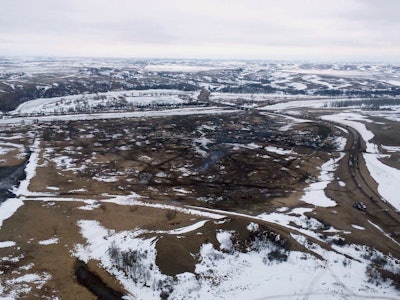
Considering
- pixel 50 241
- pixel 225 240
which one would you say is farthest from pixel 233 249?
pixel 50 241

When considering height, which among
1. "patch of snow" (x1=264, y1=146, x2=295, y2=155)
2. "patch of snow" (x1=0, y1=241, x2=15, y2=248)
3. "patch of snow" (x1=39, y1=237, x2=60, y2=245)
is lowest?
"patch of snow" (x1=264, y1=146, x2=295, y2=155)

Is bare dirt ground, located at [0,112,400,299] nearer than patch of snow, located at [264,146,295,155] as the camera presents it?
Yes

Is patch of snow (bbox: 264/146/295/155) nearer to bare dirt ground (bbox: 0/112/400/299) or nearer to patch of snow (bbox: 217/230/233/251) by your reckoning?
bare dirt ground (bbox: 0/112/400/299)

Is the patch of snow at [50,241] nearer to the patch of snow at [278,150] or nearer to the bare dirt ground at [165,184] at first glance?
the bare dirt ground at [165,184]

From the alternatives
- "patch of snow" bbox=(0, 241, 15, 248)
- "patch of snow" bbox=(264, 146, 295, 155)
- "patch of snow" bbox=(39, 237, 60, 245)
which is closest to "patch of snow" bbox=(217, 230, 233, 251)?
"patch of snow" bbox=(39, 237, 60, 245)

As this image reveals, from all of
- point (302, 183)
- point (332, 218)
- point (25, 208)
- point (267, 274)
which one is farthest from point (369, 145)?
point (25, 208)

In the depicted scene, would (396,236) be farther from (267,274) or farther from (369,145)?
(369,145)

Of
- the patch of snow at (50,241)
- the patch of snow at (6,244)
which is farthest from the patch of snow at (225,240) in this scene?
the patch of snow at (6,244)

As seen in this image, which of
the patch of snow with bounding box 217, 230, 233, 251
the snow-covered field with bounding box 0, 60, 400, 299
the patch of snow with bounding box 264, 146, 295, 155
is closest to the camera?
the snow-covered field with bounding box 0, 60, 400, 299

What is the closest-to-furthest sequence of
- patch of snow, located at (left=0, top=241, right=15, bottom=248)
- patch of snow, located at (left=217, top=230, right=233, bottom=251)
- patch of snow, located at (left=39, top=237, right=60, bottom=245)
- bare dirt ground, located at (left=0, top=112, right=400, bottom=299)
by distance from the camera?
1. bare dirt ground, located at (left=0, top=112, right=400, bottom=299)
2. patch of snow, located at (left=217, top=230, right=233, bottom=251)
3. patch of snow, located at (left=0, top=241, right=15, bottom=248)
4. patch of snow, located at (left=39, top=237, right=60, bottom=245)
